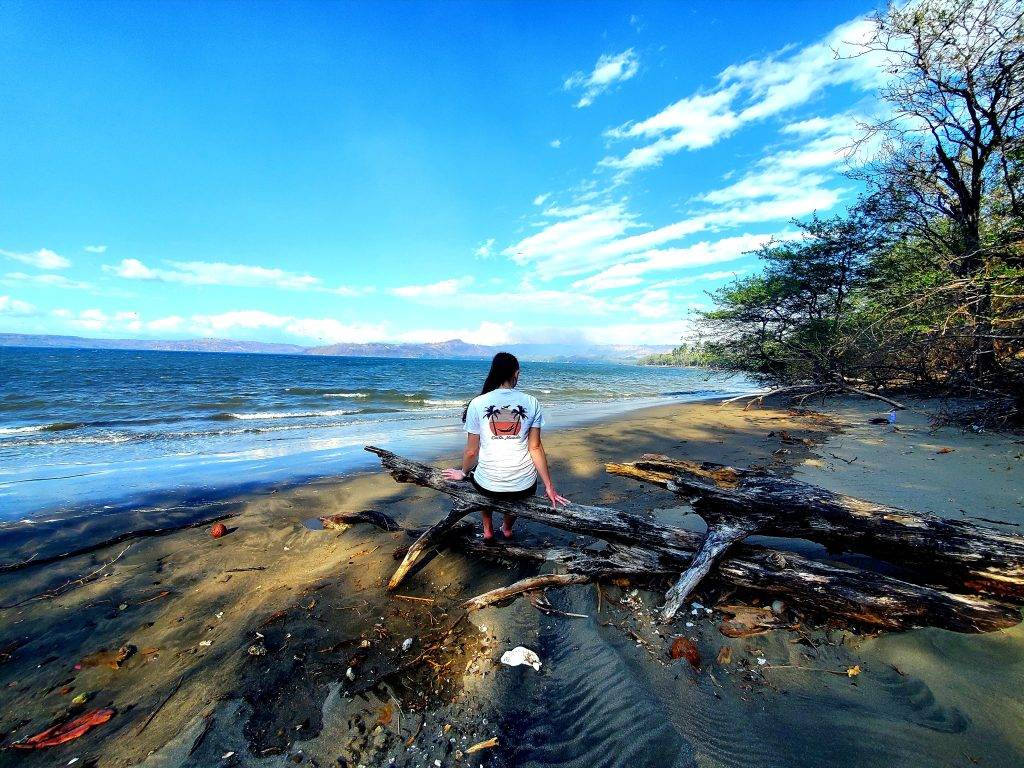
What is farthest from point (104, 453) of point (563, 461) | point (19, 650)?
point (563, 461)

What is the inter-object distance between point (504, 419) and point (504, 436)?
167mm

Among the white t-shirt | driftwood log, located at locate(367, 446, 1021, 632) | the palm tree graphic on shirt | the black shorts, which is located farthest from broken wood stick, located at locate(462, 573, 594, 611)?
the palm tree graphic on shirt

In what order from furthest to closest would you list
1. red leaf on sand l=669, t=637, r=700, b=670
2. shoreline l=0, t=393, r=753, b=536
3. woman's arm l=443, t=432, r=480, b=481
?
shoreline l=0, t=393, r=753, b=536
woman's arm l=443, t=432, r=480, b=481
red leaf on sand l=669, t=637, r=700, b=670

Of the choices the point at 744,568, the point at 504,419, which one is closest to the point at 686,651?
the point at 744,568

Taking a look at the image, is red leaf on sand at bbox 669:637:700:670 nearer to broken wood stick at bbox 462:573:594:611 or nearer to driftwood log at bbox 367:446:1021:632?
driftwood log at bbox 367:446:1021:632

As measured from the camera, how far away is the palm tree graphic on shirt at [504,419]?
13.0 ft

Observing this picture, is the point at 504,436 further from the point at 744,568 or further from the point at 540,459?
the point at 744,568

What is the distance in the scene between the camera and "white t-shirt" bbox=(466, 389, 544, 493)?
3.96m

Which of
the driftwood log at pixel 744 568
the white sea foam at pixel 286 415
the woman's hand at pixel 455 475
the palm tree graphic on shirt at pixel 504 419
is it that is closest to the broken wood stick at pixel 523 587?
the driftwood log at pixel 744 568

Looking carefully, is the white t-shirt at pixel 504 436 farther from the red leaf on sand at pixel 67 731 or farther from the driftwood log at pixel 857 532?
the red leaf on sand at pixel 67 731

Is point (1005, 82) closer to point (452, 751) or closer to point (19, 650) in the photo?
point (452, 751)

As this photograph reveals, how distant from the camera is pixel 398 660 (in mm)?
2914

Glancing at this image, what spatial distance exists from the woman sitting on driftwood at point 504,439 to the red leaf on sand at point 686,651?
4.99 feet

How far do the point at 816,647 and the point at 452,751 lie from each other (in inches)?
97.8
